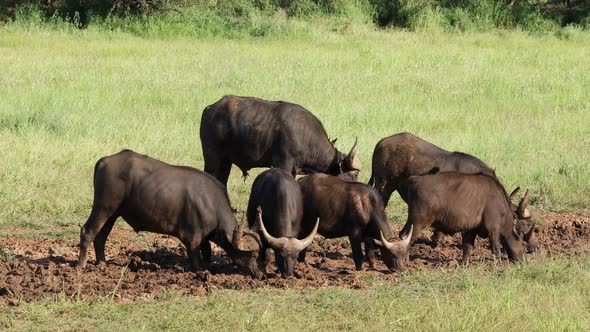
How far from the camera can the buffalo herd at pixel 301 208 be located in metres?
9.80

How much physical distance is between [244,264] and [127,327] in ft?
6.91

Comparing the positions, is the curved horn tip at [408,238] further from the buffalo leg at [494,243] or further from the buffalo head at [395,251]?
the buffalo leg at [494,243]

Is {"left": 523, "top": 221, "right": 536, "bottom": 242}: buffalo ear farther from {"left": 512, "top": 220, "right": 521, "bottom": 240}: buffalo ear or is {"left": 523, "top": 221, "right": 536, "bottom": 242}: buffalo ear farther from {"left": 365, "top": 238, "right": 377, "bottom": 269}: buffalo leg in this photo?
{"left": 365, "top": 238, "right": 377, "bottom": 269}: buffalo leg

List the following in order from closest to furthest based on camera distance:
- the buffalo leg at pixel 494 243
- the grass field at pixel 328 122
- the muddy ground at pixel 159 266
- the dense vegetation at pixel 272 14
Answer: the grass field at pixel 328 122
the muddy ground at pixel 159 266
the buffalo leg at pixel 494 243
the dense vegetation at pixel 272 14

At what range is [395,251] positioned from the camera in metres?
10.2

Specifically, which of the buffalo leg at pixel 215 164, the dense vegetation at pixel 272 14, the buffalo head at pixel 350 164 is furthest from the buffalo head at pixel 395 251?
the dense vegetation at pixel 272 14

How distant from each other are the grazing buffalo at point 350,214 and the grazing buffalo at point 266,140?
203 cm

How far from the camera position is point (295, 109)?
42.8 ft

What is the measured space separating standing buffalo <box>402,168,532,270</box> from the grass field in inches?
27.4

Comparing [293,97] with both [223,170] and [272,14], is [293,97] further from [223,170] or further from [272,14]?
[272,14]

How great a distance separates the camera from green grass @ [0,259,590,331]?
802cm

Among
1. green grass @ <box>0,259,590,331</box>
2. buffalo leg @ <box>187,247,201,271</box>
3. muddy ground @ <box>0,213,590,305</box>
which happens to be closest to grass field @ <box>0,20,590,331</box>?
green grass @ <box>0,259,590,331</box>

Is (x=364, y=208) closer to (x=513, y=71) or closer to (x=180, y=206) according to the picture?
(x=180, y=206)

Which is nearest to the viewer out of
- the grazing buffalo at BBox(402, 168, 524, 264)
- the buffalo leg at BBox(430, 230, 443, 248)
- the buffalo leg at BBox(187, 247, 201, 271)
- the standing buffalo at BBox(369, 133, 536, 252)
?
the buffalo leg at BBox(187, 247, 201, 271)
